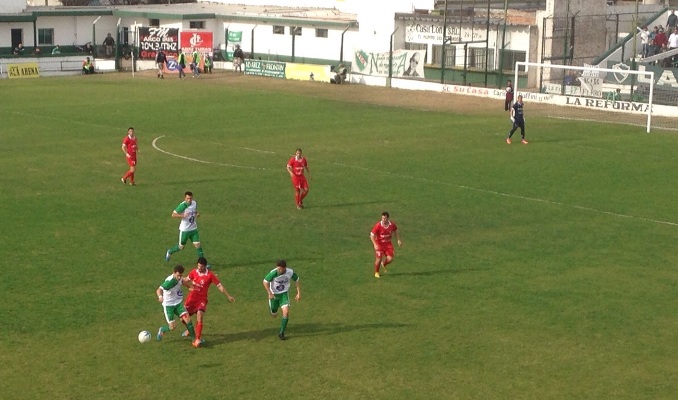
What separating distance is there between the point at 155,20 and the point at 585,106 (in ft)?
131

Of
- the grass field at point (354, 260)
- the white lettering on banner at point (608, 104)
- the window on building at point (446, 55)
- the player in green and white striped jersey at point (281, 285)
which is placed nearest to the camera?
the grass field at point (354, 260)

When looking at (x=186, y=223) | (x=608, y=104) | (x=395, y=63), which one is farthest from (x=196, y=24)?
(x=186, y=223)

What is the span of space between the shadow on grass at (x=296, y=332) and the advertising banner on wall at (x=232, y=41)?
202ft

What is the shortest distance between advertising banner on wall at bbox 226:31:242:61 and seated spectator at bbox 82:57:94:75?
34.9 feet

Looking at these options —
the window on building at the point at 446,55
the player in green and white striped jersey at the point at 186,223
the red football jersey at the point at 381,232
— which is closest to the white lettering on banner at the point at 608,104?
the window on building at the point at 446,55

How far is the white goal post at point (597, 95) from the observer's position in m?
54.9

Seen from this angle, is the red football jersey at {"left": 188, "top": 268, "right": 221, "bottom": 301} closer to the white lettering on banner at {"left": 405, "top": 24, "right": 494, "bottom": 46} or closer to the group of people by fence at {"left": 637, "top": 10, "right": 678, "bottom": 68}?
the group of people by fence at {"left": 637, "top": 10, "right": 678, "bottom": 68}

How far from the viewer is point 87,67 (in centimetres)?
7762

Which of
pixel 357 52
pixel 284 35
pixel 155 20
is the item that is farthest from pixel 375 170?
pixel 155 20

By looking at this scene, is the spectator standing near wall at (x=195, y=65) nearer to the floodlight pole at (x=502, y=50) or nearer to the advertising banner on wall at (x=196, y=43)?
the advertising banner on wall at (x=196, y=43)

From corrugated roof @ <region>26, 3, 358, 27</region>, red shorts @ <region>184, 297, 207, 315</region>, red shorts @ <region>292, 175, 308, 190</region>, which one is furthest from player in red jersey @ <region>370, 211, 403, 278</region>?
corrugated roof @ <region>26, 3, 358, 27</region>

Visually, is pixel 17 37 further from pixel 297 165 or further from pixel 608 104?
pixel 297 165

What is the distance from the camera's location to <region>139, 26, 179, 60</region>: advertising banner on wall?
80375mm

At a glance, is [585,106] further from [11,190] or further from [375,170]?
[11,190]
